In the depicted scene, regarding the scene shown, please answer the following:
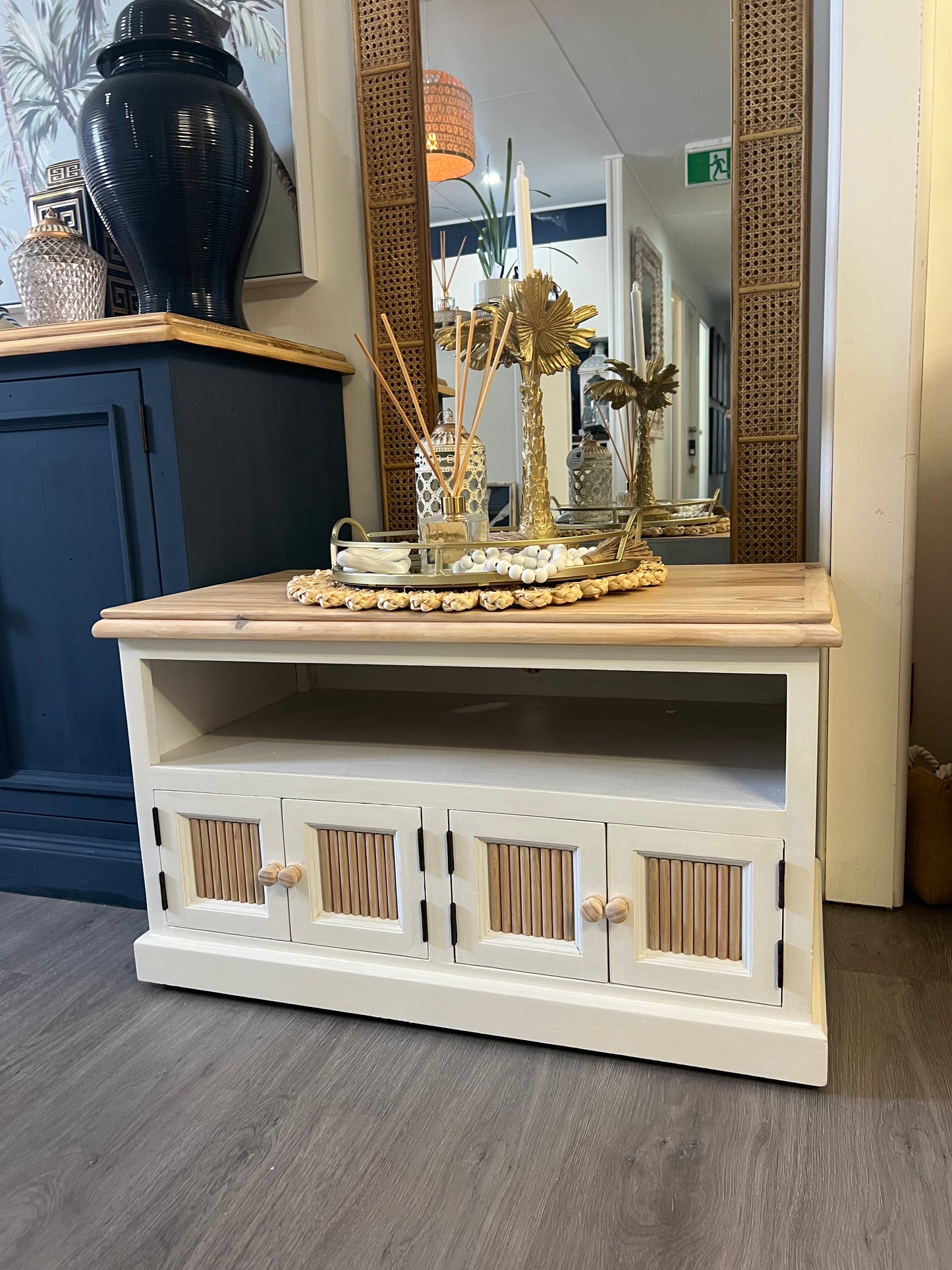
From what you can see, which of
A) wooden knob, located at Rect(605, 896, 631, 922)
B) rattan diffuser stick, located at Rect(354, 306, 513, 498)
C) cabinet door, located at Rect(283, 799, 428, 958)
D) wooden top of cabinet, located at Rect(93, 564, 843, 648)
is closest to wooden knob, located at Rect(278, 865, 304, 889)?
cabinet door, located at Rect(283, 799, 428, 958)

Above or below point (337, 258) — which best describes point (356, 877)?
below

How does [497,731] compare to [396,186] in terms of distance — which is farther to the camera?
[396,186]

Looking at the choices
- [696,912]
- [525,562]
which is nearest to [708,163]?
[525,562]

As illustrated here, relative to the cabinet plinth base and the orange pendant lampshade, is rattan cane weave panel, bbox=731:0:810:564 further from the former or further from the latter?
the cabinet plinth base

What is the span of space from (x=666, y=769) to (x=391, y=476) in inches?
38.1

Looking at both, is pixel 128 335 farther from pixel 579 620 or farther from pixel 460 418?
pixel 579 620

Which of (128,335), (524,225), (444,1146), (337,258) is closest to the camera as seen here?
(444,1146)

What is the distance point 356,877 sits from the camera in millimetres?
1371

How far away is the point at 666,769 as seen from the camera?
132cm

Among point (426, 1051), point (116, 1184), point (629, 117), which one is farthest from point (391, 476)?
point (116, 1184)

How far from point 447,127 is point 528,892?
1451 millimetres

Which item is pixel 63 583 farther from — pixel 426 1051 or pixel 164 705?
pixel 426 1051

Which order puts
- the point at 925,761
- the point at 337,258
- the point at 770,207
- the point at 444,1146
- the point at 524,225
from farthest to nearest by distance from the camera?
the point at 337,258 → the point at 925,761 → the point at 770,207 → the point at 524,225 → the point at 444,1146

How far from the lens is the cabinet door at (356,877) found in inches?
52.4
